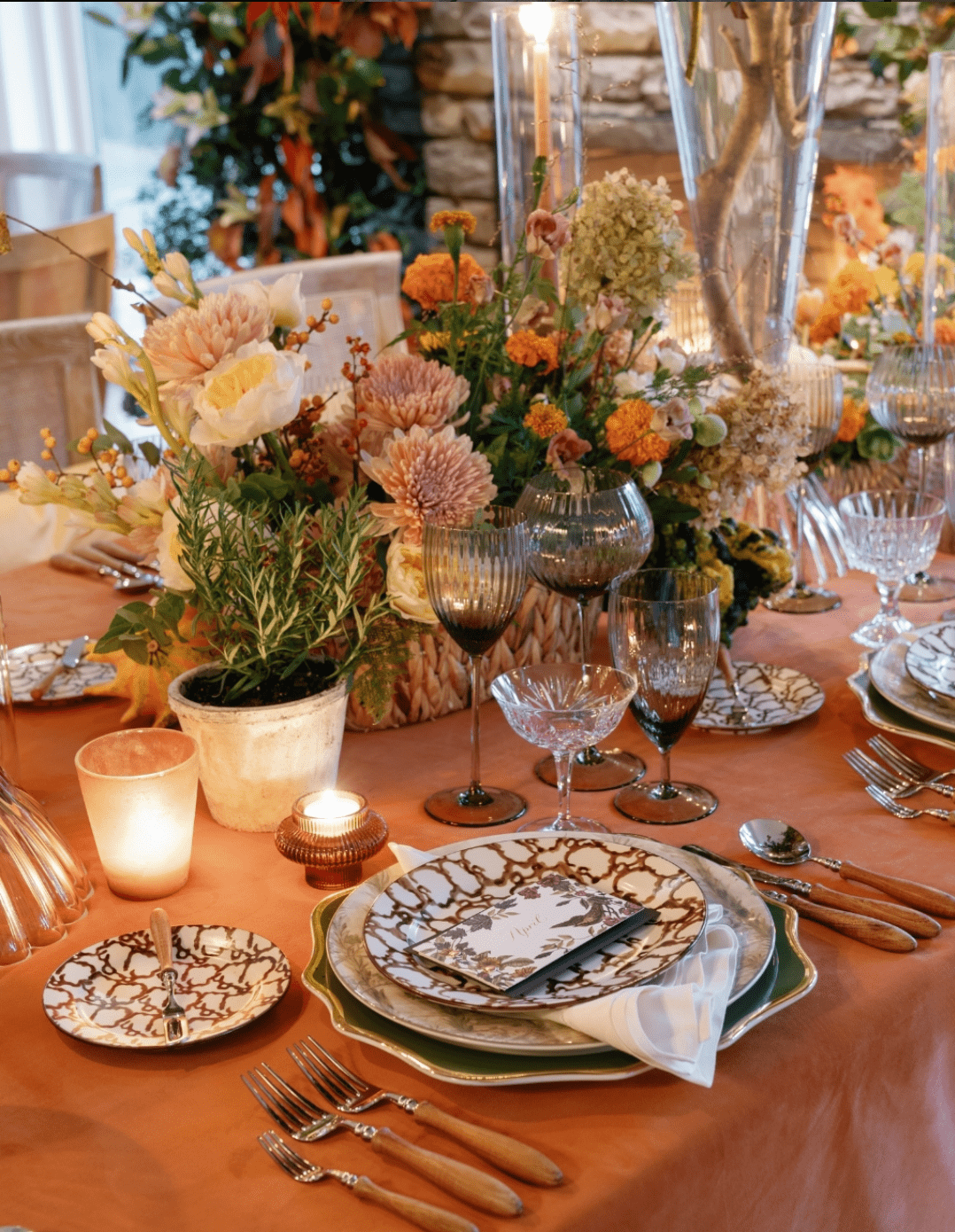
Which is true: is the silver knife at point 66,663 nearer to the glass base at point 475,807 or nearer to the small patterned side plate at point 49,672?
the small patterned side plate at point 49,672

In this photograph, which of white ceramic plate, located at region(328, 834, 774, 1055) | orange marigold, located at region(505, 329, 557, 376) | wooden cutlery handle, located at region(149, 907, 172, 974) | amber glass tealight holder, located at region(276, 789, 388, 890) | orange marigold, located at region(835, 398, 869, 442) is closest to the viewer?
white ceramic plate, located at region(328, 834, 774, 1055)

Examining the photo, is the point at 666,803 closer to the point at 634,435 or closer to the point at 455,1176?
the point at 634,435

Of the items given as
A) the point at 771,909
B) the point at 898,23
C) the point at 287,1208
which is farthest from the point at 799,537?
the point at 898,23

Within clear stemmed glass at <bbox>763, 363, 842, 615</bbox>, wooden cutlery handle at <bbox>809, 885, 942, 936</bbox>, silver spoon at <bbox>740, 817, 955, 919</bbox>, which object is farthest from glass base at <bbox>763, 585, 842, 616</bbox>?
wooden cutlery handle at <bbox>809, 885, 942, 936</bbox>

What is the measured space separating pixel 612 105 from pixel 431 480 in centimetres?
296

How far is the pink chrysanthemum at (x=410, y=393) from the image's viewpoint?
1.06 m

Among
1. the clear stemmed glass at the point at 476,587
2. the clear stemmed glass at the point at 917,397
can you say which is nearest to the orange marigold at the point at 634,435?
the clear stemmed glass at the point at 476,587

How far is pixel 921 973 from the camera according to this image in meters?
0.78

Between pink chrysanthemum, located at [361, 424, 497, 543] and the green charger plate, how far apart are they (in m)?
0.37

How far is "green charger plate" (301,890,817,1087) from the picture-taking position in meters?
0.66

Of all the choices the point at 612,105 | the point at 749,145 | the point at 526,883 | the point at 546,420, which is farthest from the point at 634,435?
the point at 612,105

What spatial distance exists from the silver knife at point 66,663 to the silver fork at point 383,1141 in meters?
0.64

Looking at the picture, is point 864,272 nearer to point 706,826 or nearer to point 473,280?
point 473,280

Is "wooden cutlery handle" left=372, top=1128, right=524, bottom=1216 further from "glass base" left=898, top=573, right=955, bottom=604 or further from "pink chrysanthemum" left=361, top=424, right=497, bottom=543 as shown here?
"glass base" left=898, top=573, right=955, bottom=604
